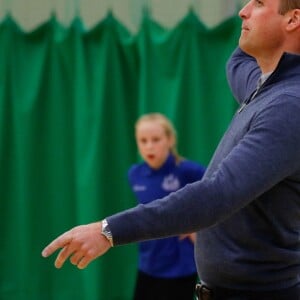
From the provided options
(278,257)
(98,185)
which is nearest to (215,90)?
(98,185)

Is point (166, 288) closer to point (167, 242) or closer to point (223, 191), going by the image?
point (167, 242)

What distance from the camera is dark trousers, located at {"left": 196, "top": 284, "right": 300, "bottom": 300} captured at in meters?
1.77

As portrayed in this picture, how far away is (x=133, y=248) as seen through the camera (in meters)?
4.46

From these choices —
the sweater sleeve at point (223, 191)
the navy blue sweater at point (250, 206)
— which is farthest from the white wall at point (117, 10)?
the sweater sleeve at point (223, 191)

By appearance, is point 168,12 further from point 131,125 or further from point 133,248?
point 133,248

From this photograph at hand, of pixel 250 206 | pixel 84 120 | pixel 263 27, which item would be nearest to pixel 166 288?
pixel 84 120

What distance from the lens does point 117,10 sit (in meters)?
4.66

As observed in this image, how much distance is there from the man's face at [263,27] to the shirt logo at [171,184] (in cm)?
205

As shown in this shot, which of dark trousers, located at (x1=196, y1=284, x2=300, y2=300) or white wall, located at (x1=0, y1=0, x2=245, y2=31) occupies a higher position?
white wall, located at (x1=0, y1=0, x2=245, y2=31)

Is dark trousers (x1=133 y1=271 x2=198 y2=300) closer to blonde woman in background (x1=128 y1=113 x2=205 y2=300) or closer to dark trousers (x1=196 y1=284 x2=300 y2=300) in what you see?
blonde woman in background (x1=128 y1=113 x2=205 y2=300)

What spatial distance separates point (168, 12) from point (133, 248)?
154 centimetres

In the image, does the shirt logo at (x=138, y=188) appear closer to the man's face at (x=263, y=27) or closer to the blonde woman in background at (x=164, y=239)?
the blonde woman in background at (x=164, y=239)

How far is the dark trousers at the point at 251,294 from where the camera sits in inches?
69.6

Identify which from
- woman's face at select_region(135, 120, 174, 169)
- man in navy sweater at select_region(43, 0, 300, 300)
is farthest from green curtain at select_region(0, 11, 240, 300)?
man in navy sweater at select_region(43, 0, 300, 300)
